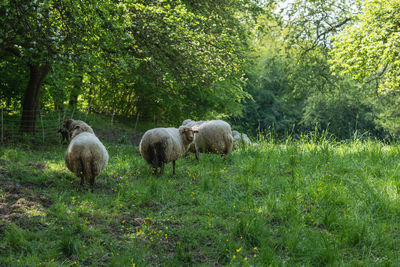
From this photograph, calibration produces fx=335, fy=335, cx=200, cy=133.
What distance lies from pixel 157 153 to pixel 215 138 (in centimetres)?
230

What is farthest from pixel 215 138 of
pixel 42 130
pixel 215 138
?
pixel 42 130

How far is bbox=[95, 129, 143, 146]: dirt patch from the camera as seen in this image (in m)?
16.5

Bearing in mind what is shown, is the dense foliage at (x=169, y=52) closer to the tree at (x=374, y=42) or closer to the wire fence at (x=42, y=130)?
the tree at (x=374, y=42)

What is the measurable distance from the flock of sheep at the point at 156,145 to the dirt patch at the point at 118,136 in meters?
5.62

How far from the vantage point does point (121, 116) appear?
72.3 ft

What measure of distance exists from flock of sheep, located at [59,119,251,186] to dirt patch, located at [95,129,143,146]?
18.4 ft

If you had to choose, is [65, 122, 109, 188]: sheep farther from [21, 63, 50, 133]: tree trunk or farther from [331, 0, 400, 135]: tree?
[331, 0, 400, 135]: tree

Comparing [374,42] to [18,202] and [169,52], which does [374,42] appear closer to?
[169,52]

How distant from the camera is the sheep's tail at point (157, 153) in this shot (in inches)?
327

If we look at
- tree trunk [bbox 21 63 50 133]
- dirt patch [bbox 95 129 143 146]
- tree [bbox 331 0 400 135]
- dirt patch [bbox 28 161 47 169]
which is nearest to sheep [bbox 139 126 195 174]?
dirt patch [bbox 28 161 47 169]

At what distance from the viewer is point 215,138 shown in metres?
10.1

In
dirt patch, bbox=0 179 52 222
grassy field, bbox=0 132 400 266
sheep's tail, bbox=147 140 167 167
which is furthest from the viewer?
sheep's tail, bbox=147 140 167 167

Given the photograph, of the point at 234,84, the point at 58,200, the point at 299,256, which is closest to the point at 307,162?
the point at 299,256

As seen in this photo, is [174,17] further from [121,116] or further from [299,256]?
[121,116]
